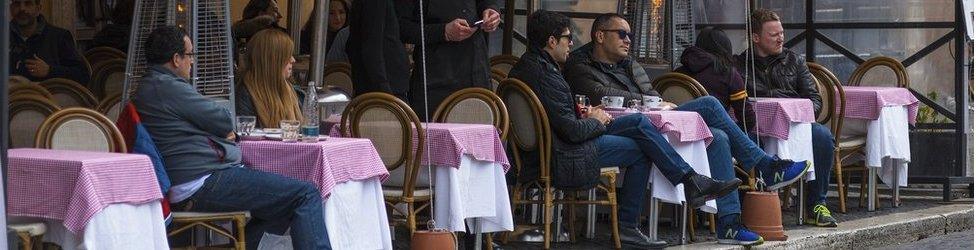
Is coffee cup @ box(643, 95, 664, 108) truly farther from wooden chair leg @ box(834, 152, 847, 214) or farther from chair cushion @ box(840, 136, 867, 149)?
chair cushion @ box(840, 136, 867, 149)

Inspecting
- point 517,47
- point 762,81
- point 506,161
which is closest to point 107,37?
point 517,47

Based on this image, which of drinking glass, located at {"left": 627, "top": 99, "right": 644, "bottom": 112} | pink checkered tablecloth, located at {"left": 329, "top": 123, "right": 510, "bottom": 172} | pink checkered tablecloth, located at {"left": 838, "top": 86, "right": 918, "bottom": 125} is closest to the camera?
pink checkered tablecloth, located at {"left": 329, "top": 123, "right": 510, "bottom": 172}

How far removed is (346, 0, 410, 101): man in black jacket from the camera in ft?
29.6

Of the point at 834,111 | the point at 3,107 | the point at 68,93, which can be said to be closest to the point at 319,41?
the point at 68,93

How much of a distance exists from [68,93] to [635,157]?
285 cm

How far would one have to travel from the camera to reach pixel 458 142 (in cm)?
798

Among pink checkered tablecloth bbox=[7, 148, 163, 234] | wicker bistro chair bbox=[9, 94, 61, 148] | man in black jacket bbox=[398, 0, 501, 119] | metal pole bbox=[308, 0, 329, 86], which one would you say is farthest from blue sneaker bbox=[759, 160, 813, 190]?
pink checkered tablecloth bbox=[7, 148, 163, 234]

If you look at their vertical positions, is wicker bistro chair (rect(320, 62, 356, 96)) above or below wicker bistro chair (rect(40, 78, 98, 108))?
above

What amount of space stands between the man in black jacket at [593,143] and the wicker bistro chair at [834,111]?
2.34 metres

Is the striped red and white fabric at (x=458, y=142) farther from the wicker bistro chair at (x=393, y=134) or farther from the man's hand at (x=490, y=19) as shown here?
the man's hand at (x=490, y=19)

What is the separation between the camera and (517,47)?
547 inches

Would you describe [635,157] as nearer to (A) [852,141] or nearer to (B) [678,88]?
(B) [678,88]

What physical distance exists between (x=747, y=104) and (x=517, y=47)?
3.55 meters

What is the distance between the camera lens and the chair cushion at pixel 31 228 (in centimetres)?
625
